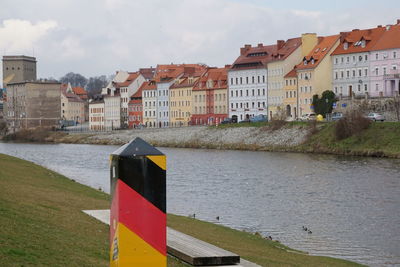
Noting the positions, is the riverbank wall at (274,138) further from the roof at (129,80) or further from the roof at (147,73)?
the roof at (147,73)

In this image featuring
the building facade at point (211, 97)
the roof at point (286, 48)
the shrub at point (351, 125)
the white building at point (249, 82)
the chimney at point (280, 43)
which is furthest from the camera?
the building facade at point (211, 97)

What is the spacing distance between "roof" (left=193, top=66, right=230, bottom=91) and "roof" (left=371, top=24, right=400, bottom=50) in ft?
107

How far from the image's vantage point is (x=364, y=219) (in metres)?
28.7

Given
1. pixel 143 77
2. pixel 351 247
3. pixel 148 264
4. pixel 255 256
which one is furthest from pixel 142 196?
pixel 143 77

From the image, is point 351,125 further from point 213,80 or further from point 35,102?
point 35,102

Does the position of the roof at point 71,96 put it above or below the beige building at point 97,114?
above

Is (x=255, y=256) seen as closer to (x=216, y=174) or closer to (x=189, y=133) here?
(x=216, y=174)

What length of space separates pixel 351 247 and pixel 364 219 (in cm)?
598

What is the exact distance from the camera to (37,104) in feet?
546

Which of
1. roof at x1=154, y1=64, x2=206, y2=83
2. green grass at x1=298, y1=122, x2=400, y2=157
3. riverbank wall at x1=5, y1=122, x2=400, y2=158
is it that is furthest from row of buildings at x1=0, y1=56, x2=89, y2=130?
green grass at x1=298, y1=122, x2=400, y2=157

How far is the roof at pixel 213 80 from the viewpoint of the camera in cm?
12356

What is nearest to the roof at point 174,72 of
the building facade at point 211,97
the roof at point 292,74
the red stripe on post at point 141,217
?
the building facade at point 211,97

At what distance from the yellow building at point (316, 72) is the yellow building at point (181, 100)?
2907cm

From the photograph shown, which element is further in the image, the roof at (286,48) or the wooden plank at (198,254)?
the roof at (286,48)
